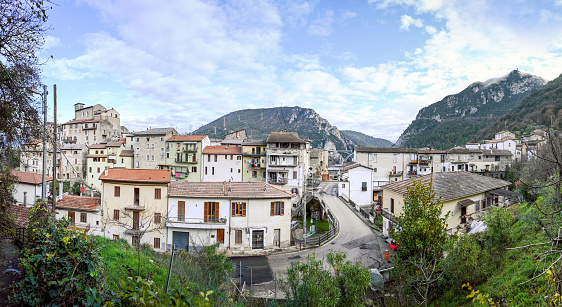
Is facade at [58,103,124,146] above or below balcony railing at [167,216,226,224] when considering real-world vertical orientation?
above

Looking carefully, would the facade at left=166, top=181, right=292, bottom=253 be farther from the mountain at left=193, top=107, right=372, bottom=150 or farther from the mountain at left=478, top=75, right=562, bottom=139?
the mountain at left=193, top=107, right=372, bottom=150

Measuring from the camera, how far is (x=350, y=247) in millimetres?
21609

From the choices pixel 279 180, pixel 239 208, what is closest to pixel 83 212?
pixel 239 208

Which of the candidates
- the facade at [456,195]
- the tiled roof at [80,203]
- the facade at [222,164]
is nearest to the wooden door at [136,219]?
the tiled roof at [80,203]

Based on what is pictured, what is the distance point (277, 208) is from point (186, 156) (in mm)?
31507

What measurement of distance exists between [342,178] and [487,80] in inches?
6771

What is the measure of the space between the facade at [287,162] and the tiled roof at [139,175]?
21167mm

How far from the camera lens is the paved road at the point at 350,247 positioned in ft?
64.2

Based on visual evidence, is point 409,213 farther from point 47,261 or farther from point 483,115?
point 483,115

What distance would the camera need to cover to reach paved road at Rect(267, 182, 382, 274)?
19.6 meters

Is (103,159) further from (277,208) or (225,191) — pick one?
(277,208)

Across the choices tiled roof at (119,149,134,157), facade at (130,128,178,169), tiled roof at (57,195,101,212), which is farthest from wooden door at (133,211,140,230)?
tiled roof at (119,149,134,157)

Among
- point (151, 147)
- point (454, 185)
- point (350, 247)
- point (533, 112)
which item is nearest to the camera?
point (350, 247)

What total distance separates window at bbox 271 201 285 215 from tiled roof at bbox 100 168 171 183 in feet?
33.3
